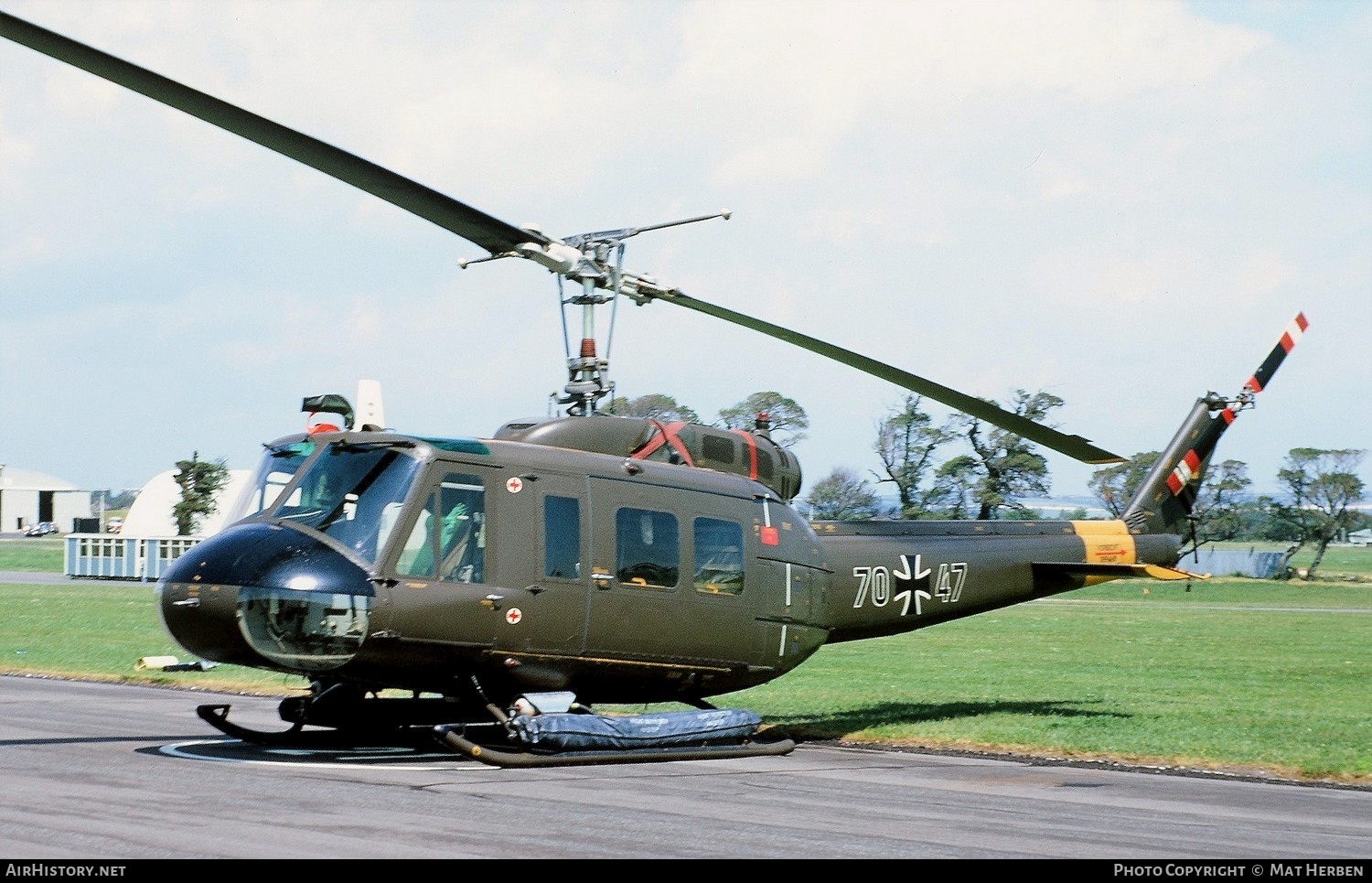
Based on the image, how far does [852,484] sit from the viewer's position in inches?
2264

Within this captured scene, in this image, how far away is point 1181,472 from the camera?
18.2 meters

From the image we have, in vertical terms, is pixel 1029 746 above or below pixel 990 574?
below

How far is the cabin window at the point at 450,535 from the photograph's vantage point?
10930 mm

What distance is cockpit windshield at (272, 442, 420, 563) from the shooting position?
35.5ft

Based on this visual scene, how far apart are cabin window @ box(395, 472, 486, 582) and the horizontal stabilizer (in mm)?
7268

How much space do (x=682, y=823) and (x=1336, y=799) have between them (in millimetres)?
4873

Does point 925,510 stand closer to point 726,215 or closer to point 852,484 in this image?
point 852,484

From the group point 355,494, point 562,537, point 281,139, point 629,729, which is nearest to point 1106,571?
point 629,729

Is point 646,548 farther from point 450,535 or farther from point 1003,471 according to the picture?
point 1003,471

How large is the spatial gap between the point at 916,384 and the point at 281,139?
5951mm

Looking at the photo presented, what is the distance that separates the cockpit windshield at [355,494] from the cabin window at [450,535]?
0.73ft

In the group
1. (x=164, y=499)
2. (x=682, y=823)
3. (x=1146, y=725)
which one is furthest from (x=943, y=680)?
(x=164, y=499)

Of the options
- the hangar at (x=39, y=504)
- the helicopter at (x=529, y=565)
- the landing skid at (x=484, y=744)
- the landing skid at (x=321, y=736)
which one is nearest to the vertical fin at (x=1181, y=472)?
the helicopter at (x=529, y=565)

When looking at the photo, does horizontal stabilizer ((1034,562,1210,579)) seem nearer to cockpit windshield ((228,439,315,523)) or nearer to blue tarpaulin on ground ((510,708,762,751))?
blue tarpaulin on ground ((510,708,762,751))
